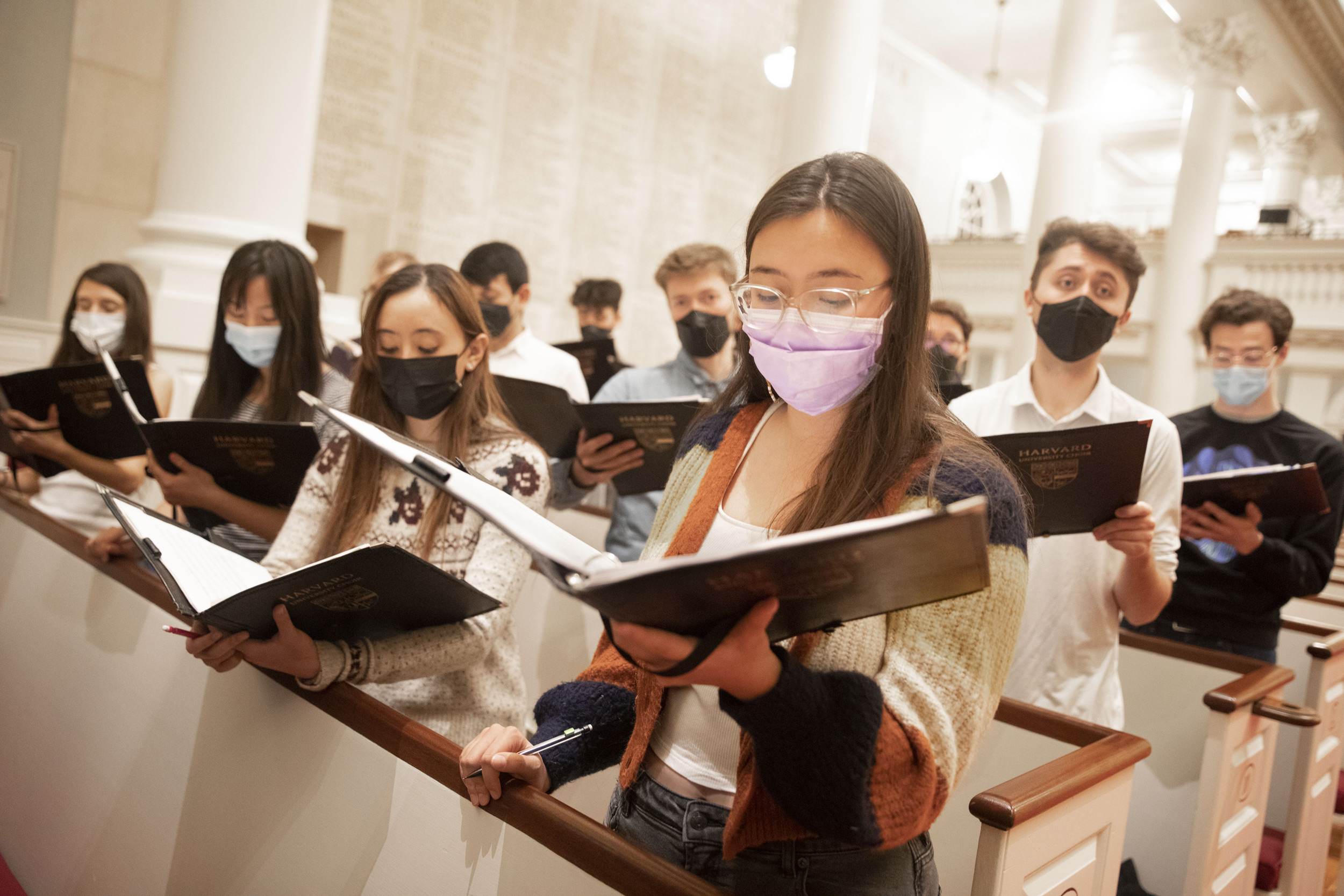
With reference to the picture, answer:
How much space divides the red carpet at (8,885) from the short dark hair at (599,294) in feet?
13.4

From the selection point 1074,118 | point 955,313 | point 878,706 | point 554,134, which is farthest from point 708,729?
point 554,134

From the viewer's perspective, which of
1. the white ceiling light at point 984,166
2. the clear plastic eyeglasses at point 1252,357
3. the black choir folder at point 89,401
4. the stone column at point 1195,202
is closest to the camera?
the black choir folder at point 89,401

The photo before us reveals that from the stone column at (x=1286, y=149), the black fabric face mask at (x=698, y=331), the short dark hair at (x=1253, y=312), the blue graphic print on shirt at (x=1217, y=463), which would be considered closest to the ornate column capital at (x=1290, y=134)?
the stone column at (x=1286, y=149)

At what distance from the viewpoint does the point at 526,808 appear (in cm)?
129

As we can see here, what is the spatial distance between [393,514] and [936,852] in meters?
1.40

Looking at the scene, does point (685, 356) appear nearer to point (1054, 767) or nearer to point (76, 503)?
point (76, 503)

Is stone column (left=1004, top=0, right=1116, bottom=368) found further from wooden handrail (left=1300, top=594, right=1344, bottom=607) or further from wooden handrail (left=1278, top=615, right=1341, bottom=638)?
wooden handrail (left=1278, top=615, right=1341, bottom=638)

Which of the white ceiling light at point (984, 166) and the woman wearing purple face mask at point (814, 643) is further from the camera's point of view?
the white ceiling light at point (984, 166)

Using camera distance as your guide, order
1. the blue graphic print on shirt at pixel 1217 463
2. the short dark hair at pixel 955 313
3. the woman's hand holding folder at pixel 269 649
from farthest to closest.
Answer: the short dark hair at pixel 955 313
the blue graphic print on shirt at pixel 1217 463
the woman's hand holding folder at pixel 269 649

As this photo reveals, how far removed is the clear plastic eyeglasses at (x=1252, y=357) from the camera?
3154 millimetres

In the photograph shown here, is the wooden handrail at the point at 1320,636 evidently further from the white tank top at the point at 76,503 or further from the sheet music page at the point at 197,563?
the white tank top at the point at 76,503

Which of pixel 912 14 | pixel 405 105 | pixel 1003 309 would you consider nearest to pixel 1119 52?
pixel 912 14

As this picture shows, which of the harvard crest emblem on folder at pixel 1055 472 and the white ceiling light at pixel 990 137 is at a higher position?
the white ceiling light at pixel 990 137

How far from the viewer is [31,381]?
9.41ft
